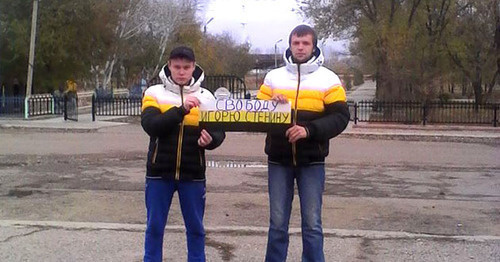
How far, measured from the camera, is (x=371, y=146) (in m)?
18.6

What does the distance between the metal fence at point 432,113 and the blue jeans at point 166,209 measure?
20.7 m

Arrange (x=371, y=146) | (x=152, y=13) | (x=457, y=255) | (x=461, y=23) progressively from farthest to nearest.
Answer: (x=152, y=13) < (x=461, y=23) < (x=371, y=146) < (x=457, y=255)

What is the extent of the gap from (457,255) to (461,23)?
25.1m

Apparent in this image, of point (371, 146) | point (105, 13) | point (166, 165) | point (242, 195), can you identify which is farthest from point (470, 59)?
point (166, 165)

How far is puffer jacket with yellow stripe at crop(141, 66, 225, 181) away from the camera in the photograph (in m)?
4.96

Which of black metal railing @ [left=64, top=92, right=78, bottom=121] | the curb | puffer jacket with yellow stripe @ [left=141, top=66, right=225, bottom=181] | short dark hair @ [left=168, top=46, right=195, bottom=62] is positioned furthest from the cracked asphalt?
black metal railing @ [left=64, top=92, right=78, bottom=121]

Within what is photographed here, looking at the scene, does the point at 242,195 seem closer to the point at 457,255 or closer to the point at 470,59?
the point at 457,255

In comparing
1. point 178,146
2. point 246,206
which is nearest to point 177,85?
point 178,146

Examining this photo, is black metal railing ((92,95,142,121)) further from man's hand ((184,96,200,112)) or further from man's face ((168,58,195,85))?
man's hand ((184,96,200,112))

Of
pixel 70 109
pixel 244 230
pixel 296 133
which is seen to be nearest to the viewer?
pixel 296 133

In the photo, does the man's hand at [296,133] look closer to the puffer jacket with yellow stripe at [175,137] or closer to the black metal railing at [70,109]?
the puffer jacket with yellow stripe at [175,137]

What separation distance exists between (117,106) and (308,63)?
25.2 m

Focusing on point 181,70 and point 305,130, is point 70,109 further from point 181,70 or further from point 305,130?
point 305,130

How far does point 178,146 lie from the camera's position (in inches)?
197
